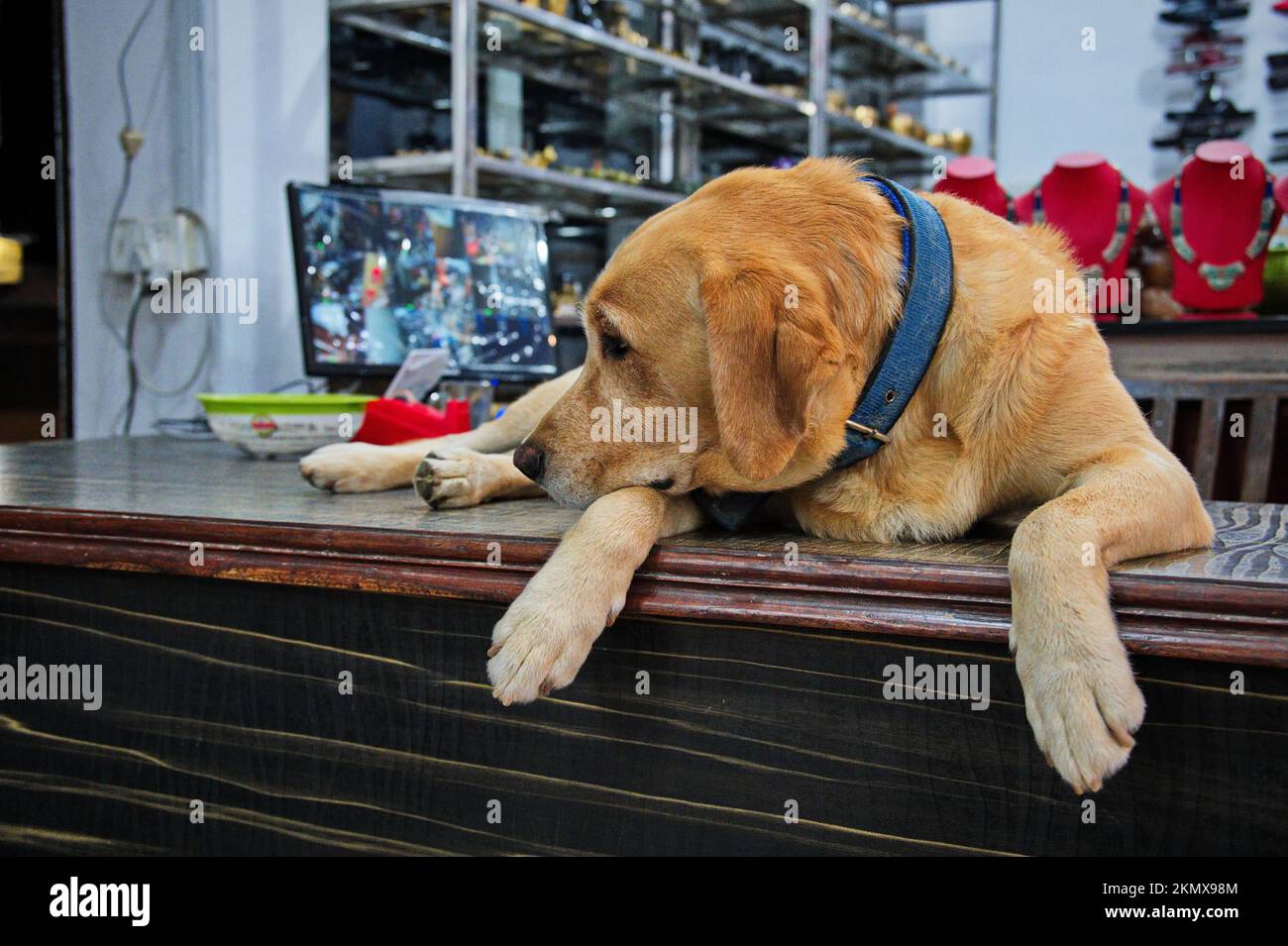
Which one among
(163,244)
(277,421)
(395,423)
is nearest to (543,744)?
(395,423)

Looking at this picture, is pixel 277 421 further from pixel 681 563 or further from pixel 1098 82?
pixel 1098 82

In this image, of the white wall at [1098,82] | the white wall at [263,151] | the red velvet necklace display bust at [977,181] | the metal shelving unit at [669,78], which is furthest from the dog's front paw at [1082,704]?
the white wall at [1098,82]

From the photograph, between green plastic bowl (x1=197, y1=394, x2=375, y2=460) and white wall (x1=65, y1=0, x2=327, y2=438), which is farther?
white wall (x1=65, y1=0, x2=327, y2=438)

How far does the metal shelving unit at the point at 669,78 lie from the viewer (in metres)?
3.20

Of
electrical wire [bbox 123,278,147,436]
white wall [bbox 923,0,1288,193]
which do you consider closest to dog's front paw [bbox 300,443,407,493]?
electrical wire [bbox 123,278,147,436]

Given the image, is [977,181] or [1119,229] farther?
[977,181]

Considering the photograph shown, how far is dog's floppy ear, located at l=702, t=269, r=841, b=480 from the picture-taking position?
86 centimetres

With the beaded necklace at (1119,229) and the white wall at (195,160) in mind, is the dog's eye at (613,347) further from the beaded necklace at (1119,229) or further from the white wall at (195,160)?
the white wall at (195,160)

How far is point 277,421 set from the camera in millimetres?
1704

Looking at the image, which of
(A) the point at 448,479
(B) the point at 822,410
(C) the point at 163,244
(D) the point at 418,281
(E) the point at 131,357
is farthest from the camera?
(E) the point at 131,357

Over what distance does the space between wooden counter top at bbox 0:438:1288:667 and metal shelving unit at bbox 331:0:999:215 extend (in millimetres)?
2339

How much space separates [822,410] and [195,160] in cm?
248

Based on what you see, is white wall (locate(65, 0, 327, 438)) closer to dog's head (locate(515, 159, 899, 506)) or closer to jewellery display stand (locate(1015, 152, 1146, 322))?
jewellery display stand (locate(1015, 152, 1146, 322))
